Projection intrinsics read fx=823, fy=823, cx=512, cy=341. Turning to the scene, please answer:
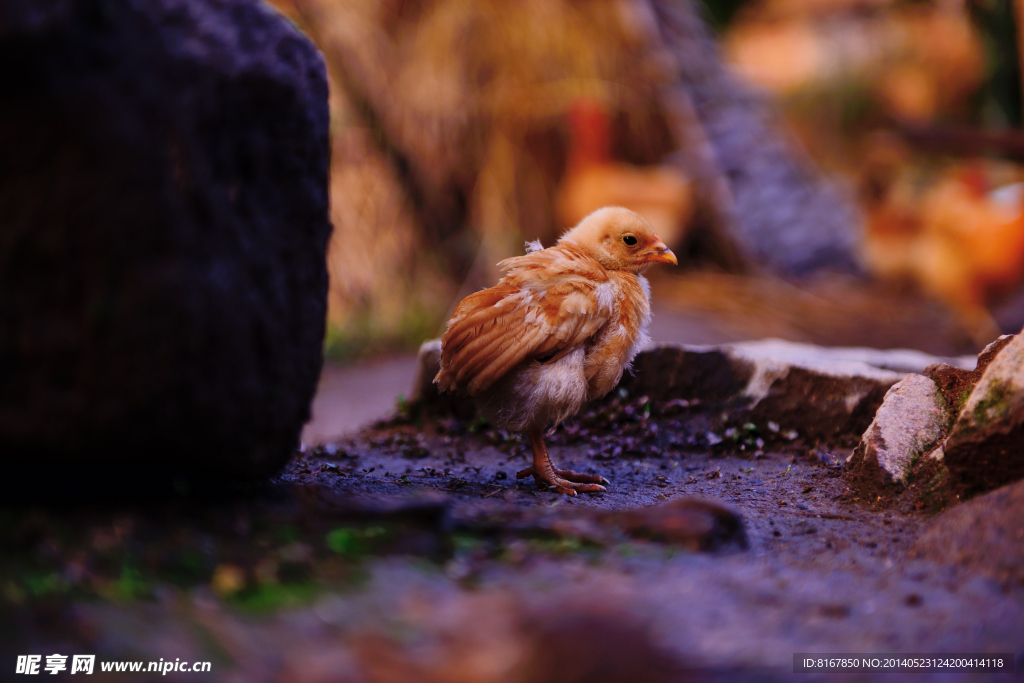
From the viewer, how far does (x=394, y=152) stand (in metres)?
9.16

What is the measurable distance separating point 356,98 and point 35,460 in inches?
293

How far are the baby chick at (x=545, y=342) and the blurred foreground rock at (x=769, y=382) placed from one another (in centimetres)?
99

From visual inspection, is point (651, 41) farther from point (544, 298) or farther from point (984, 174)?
point (544, 298)

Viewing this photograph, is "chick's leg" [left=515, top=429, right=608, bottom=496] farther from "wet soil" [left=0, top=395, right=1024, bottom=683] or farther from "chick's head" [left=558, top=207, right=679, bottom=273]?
"chick's head" [left=558, top=207, right=679, bottom=273]

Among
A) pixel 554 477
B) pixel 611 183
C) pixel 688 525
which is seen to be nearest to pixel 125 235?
pixel 688 525

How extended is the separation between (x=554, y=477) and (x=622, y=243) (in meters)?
1.07

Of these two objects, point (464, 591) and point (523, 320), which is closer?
point (464, 591)

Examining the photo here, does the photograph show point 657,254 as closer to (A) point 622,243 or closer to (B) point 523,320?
(A) point 622,243

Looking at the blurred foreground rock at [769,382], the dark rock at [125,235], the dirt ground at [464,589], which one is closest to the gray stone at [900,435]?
the dirt ground at [464,589]

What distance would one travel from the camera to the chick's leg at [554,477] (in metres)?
3.31

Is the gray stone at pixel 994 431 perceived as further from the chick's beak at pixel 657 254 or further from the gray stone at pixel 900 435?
the chick's beak at pixel 657 254

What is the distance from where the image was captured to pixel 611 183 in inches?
361

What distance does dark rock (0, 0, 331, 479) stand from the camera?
2.03 metres

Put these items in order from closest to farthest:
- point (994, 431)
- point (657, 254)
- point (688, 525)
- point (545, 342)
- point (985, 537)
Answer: point (688, 525) < point (985, 537) < point (994, 431) < point (545, 342) < point (657, 254)
